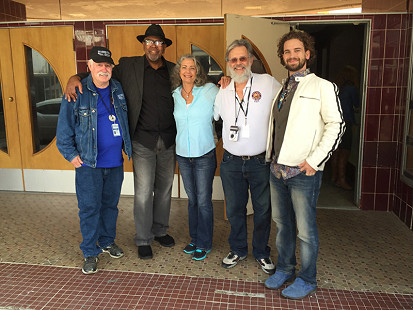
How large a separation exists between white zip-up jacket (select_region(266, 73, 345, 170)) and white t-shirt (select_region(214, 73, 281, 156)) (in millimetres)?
312

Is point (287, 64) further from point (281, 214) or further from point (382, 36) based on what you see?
point (382, 36)

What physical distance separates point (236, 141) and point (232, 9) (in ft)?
7.28

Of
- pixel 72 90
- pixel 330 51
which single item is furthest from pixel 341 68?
pixel 72 90

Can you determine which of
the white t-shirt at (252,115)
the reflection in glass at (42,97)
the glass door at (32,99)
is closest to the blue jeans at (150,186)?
the white t-shirt at (252,115)

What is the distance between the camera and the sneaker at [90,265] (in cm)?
292

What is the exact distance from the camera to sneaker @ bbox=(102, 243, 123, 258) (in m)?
3.19

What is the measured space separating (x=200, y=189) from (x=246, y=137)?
0.63 metres

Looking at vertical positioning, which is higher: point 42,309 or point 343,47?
point 343,47

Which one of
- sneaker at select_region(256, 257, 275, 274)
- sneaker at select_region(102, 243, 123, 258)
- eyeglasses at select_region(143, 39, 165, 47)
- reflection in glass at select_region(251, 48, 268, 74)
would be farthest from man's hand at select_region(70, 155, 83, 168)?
reflection in glass at select_region(251, 48, 268, 74)

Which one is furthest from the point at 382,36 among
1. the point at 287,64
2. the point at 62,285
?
the point at 62,285

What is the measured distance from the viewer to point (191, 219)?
10.6 ft

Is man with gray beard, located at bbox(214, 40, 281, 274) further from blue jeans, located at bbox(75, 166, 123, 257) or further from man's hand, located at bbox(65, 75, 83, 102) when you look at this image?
man's hand, located at bbox(65, 75, 83, 102)

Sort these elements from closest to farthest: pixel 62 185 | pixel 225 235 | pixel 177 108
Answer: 1. pixel 177 108
2. pixel 225 235
3. pixel 62 185

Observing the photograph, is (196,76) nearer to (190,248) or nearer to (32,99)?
(190,248)
